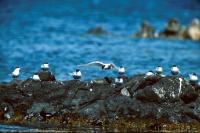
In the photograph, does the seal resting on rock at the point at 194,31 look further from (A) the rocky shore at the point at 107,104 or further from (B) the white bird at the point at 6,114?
(B) the white bird at the point at 6,114

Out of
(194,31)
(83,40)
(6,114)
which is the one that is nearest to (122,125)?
(6,114)

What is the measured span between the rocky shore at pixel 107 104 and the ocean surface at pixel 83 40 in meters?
11.8

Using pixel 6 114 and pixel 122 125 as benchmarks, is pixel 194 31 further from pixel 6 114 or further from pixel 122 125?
pixel 122 125

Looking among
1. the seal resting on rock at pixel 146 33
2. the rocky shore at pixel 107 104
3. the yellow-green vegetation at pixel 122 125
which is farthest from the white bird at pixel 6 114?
the seal resting on rock at pixel 146 33

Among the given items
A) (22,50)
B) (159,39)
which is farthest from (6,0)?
(22,50)

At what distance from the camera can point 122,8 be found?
150125 millimetres

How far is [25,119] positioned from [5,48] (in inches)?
1713

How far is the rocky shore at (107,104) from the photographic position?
37219 millimetres

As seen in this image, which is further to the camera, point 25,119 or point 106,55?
point 106,55

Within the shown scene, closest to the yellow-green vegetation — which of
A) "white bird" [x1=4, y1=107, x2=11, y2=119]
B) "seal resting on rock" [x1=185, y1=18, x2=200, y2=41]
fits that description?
"white bird" [x1=4, y1=107, x2=11, y2=119]

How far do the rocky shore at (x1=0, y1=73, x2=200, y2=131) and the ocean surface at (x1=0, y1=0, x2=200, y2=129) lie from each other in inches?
464

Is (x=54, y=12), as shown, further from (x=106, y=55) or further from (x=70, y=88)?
(x=70, y=88)

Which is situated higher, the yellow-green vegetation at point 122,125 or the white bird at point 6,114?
the white bird at point 6,114

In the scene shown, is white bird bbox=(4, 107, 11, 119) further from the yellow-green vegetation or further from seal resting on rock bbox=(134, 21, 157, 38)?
seal resting on rock bbox=(134, 21, 157, 38)
